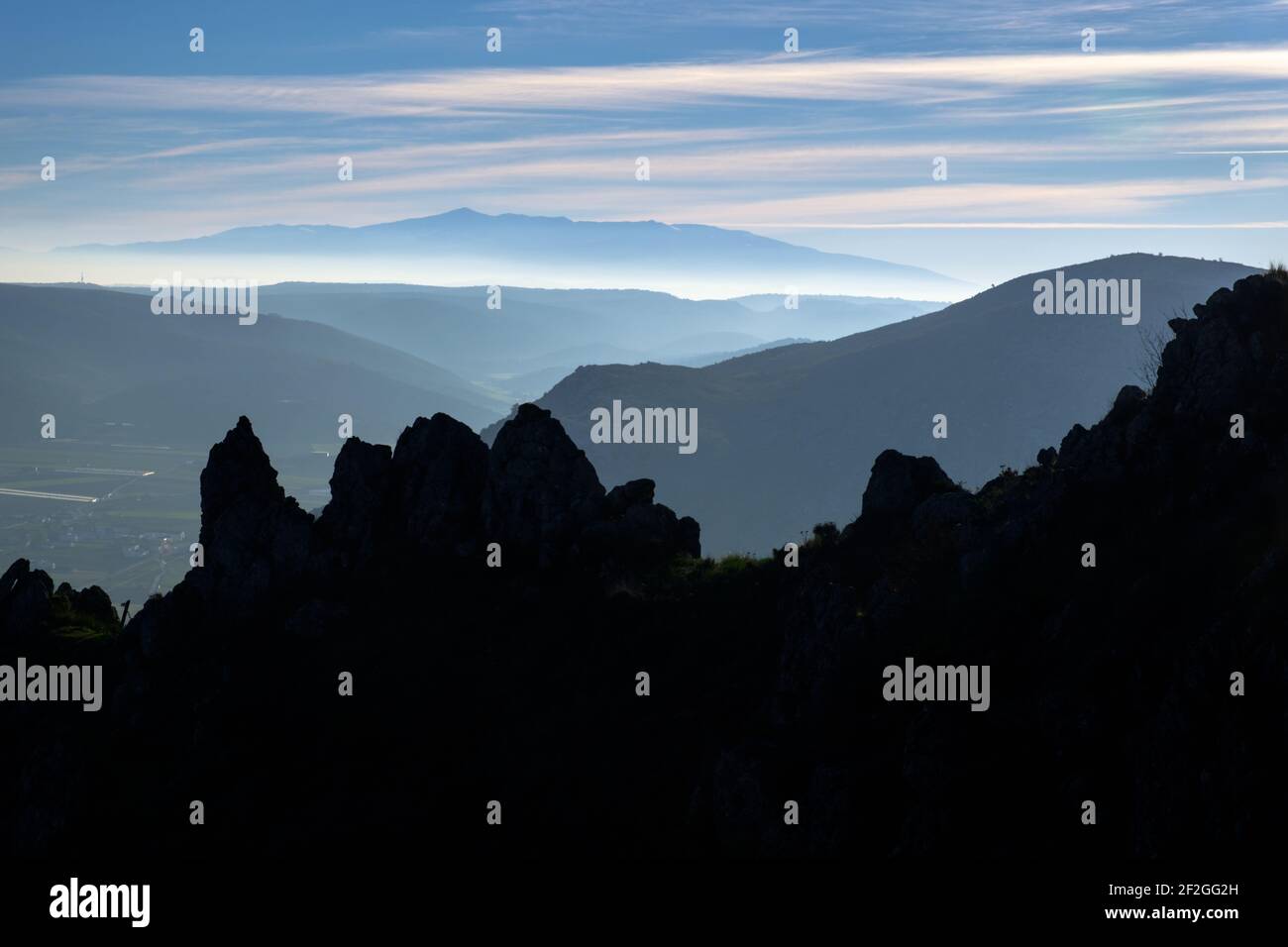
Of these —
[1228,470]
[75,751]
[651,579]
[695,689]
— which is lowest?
[75,751]

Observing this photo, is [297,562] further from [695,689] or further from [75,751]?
[695,689]

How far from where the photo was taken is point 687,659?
40438 millimetres

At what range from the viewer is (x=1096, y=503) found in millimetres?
36000

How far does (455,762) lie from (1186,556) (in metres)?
22.2

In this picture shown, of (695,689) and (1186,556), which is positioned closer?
(1186,556)

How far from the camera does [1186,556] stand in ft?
99.3

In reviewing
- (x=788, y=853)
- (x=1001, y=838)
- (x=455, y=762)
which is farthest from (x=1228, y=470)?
(x=455, y=762)

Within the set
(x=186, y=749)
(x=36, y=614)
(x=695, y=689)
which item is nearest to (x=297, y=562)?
(x=186, y=749)

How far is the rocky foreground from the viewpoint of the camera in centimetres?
2633

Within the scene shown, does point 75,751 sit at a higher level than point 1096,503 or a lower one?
lower

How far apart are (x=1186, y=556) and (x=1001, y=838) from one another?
30.6 ft

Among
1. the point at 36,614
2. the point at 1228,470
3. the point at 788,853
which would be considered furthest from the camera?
the point at 36,614

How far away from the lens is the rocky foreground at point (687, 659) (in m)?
26.3
